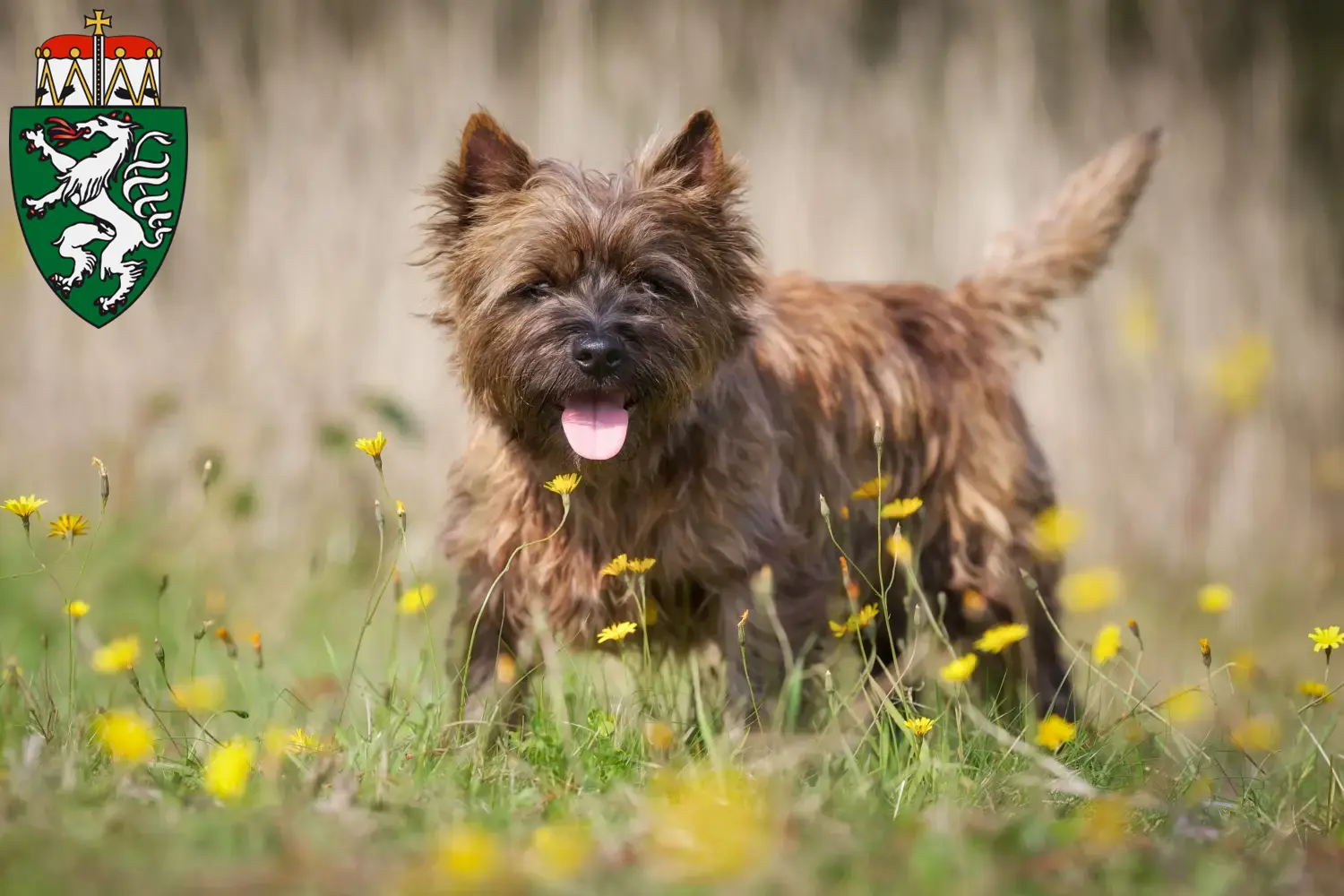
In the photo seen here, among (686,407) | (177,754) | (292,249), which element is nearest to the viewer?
(177,754)

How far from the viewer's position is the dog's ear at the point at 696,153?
3533 mm

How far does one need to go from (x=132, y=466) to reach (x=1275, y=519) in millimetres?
5299

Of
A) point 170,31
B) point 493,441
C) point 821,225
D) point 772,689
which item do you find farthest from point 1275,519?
point 170,31

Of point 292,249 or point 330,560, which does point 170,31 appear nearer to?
point 292,249

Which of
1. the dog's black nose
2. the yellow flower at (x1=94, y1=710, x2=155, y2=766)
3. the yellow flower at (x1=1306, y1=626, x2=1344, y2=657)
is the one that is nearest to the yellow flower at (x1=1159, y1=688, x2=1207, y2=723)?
the yellow flower at (x1=1306, y1=626, x2=1344, y2=657)

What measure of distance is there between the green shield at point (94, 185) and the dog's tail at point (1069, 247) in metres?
2.50

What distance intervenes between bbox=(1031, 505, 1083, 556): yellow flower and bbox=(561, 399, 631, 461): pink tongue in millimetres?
1495

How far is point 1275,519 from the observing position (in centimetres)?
680

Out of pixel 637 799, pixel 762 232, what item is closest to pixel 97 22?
pixel 637 799

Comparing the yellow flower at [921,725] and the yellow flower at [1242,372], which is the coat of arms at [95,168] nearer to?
the yellow flower at [921,725]

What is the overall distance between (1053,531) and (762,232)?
2529mm

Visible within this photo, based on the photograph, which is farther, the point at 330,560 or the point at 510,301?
the point at 330,560

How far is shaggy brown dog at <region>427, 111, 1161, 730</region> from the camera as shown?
11.0 ft

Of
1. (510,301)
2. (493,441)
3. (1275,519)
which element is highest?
(510,301)
